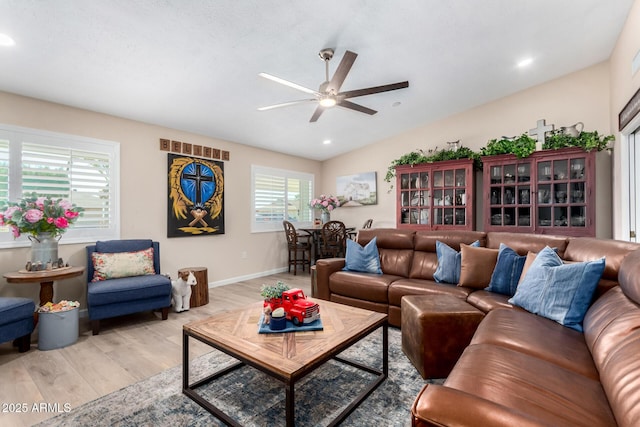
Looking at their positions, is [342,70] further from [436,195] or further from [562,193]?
[562,193]

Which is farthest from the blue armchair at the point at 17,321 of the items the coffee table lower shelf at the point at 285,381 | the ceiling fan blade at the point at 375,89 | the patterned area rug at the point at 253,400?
the ceiling fan blade at the point at 375,89

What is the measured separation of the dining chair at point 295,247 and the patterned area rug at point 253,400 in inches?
131

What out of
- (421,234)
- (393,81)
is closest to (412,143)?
(393,81)

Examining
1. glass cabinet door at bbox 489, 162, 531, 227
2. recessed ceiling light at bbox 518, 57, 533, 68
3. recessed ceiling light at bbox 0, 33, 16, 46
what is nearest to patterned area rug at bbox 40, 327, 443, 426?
recessed ceiling light at bbox 0, 33, 16, 46

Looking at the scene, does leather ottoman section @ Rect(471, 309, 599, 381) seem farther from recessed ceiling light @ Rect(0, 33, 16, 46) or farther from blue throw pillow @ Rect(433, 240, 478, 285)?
recessed ceiling light @ Rect(0, 33, 16, 46)

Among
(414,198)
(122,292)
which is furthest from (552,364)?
(414,198)

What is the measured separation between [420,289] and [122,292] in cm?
294

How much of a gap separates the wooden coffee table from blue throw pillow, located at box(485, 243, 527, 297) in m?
1.21

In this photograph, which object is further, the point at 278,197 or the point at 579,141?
the point at 278,197

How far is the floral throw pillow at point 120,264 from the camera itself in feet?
10.4

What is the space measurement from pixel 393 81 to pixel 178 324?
3.74m

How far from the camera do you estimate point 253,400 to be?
1816mm

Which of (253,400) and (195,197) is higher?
(195,197)

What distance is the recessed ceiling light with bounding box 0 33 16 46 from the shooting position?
2.18 metres
